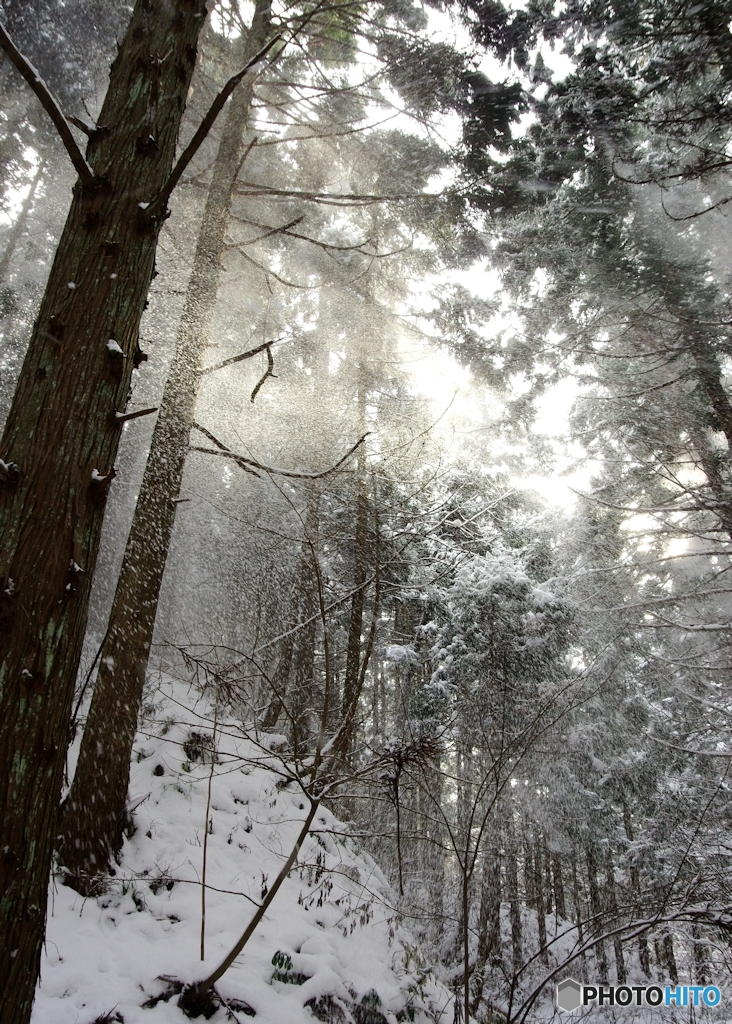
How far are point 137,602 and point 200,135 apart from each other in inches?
123

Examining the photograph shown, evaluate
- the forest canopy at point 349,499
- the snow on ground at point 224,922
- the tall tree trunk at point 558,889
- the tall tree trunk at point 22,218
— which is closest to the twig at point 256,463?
the forest canopy at point 349,499

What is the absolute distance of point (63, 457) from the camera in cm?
163

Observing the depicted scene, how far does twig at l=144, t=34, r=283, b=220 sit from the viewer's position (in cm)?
155

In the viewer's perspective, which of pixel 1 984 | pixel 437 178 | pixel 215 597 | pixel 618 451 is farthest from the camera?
pixel 215 597

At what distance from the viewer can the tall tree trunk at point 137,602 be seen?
11.1ft

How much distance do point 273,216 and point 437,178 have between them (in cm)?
337

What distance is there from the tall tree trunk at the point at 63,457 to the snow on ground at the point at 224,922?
1074 millimetres

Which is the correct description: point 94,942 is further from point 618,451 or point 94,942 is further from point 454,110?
point 618,451

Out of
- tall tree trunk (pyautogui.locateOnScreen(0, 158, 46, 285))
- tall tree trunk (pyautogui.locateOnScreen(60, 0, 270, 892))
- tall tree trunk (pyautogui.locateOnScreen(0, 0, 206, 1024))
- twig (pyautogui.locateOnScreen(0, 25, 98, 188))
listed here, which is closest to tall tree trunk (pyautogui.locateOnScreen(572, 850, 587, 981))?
tall tree trunk (pyautogui.locateOnScreen(0, 0, 206, 1024))

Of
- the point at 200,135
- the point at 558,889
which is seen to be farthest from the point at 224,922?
the point at 200,135

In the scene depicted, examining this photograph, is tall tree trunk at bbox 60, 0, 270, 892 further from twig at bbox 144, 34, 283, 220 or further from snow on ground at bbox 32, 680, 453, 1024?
twig at bbox 144, 34, 283, 220

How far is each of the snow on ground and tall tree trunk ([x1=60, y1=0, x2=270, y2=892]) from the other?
1.00ft

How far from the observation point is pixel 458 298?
943 centimetres

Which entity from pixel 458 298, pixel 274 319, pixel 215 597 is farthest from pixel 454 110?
→ pixel 215 597
